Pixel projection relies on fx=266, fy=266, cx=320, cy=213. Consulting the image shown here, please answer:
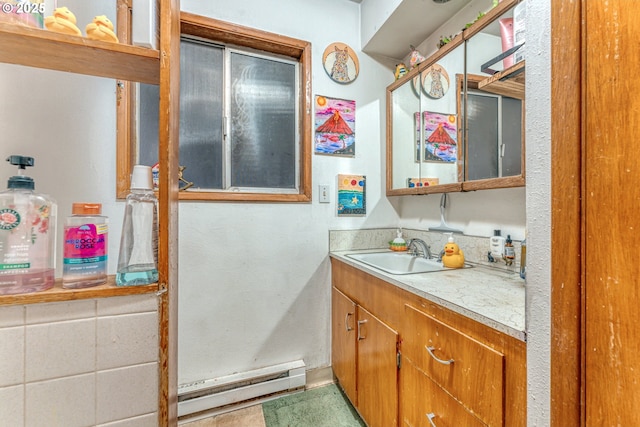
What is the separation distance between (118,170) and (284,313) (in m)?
1.15

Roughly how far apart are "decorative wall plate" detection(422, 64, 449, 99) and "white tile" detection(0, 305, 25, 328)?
1755 millimetres

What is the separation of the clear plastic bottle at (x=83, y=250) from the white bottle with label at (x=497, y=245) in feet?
4.57

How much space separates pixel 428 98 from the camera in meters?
1.56

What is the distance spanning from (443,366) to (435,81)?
1417 millimetres

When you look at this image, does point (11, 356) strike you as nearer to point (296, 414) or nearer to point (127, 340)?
point (127, 340)

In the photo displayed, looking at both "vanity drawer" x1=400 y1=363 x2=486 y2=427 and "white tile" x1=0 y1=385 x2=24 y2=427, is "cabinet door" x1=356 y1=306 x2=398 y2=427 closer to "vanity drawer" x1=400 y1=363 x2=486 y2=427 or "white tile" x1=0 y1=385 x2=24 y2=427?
"vanity drawer" x1=400 y1=363 x2=486 y2=427

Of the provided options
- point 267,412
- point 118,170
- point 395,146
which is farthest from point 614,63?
point 267,412

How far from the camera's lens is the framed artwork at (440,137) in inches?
55.0

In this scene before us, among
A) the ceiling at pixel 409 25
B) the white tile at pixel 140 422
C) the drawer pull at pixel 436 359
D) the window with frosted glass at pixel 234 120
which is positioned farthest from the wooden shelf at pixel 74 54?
the ceiling at pixel 409 25

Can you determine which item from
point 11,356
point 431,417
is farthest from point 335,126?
point 11,356

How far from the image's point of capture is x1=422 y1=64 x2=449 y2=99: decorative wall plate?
1.44 metres

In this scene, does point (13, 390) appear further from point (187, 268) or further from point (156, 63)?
point (187, 268)

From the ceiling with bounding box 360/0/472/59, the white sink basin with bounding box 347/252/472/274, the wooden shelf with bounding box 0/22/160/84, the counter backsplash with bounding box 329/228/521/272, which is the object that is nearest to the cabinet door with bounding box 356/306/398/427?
the white sink basin with bounding box 347/252/472/274

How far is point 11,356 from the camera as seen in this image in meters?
0.45
